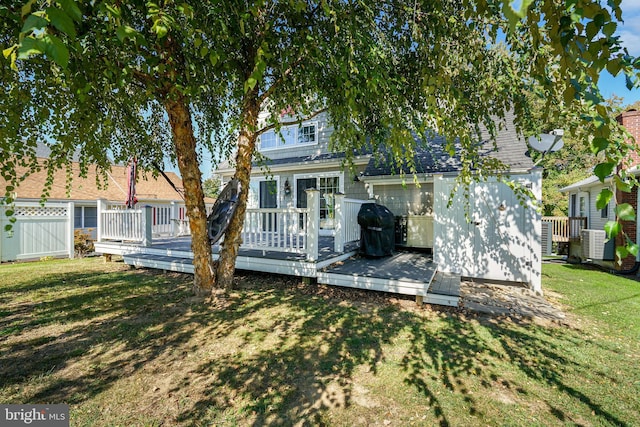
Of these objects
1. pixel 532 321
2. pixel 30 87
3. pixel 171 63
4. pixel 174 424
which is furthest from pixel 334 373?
pixel 30 87

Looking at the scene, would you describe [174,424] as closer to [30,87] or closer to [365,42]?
[365,42]

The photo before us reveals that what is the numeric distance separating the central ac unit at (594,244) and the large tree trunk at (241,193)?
10.2 m

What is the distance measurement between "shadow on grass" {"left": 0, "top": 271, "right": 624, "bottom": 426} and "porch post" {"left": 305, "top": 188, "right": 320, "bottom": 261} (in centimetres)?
92

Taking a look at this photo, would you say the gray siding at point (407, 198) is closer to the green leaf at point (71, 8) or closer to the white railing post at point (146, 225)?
the white railing post at point (146, 225)

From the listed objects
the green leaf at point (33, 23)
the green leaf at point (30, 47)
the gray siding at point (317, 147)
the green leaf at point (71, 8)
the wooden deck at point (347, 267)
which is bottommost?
the wooden deck at point (347, 267)

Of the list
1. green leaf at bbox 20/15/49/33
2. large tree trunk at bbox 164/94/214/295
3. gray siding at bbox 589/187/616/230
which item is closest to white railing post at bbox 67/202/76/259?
large tree trunk at bbox 164/94/214/295

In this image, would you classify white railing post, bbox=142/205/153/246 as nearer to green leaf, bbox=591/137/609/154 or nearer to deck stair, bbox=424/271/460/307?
deck stair, bbox=424/271/460/307

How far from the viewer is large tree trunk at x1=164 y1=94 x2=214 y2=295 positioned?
4.34m

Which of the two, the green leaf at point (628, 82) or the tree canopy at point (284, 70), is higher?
the tree canopy at point (284, 70)

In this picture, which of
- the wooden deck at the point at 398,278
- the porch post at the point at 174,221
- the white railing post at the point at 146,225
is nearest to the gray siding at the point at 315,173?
the porch post at the point at 174,221

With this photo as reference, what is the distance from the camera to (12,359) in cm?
305

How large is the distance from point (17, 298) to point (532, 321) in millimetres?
8414

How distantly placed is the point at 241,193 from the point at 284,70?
7.12ft

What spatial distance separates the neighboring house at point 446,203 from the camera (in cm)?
569
